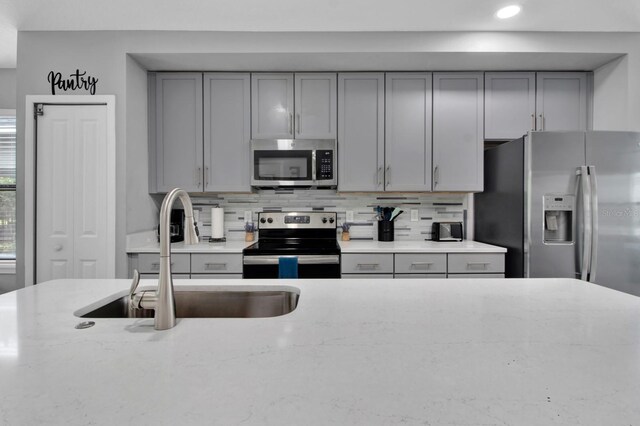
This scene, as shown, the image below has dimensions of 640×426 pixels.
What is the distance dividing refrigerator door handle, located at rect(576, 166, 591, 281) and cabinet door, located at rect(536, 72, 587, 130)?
756 mm

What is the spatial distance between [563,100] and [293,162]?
2.38m

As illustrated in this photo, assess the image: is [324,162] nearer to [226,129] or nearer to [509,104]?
[226,129]

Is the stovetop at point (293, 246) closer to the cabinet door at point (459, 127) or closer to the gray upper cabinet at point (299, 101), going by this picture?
the gray upper cabinet at point (299, 101)

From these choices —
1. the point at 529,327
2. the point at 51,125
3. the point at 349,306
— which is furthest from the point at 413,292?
the point at 51,125

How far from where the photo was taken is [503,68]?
2.86m

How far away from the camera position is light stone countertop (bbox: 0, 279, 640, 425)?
0.51m

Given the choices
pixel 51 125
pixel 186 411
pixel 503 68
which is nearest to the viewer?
pixel 186 411

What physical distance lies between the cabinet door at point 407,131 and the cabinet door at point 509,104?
0.52 m

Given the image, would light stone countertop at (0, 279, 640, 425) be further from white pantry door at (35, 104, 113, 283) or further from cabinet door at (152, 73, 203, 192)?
cabinet door at (152, 73, 203, 192)
